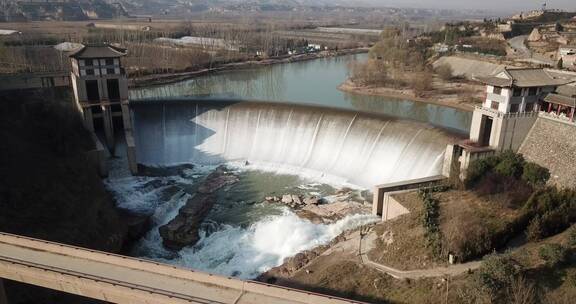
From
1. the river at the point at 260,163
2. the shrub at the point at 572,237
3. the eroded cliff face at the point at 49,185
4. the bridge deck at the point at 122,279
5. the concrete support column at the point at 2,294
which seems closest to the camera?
the bridge deck at the point at 122,279

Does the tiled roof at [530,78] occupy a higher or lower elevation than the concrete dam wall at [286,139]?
higher

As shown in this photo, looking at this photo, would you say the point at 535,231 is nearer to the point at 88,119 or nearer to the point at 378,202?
the point at 378,202

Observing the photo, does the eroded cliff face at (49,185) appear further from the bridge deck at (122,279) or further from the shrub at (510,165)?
the shrub at (510,165)

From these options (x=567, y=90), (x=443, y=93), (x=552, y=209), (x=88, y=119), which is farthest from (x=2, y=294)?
(x=443, y=93)

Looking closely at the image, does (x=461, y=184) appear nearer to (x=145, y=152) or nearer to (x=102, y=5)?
(x=145, y=152)

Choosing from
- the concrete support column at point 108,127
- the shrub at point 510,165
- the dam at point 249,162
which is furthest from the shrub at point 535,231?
the concrete support column at point 108,127

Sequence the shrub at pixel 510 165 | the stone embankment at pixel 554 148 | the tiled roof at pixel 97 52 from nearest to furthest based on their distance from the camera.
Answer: the stone embankment at pixel 554 148
the shrub at pixel 510 165
the tiled roof at pixel 97 52
